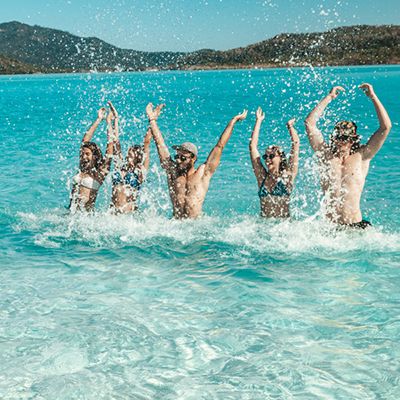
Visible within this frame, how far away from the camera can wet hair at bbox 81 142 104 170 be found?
343 inches

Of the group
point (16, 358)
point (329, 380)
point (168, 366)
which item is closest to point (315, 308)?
point (329, 380)

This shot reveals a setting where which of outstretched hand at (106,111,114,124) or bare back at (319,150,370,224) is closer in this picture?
bare back at (319,150,370,224)

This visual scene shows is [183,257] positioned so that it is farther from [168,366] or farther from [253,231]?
[168,366]

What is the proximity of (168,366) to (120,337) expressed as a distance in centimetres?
74

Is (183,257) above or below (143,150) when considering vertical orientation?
below

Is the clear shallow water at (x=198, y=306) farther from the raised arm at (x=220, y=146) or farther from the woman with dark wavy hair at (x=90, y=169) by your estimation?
the raised arm at (x=220, y=146)

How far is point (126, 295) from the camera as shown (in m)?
6.51

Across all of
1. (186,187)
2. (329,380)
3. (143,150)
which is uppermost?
(143,150)

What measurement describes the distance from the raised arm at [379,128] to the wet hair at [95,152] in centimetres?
417

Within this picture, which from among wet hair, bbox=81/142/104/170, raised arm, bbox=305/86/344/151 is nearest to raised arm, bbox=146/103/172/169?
wet hair, bbox=81/142/104/170

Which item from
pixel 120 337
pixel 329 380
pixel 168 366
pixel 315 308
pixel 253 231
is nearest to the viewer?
pixel 329 380

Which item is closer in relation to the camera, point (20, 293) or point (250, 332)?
point (250, 332)

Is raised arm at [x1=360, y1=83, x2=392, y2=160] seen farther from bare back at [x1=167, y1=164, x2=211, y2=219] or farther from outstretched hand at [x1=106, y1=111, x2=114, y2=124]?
outstretched hand at [x1=106, y1=111, x2=114, y2=124]

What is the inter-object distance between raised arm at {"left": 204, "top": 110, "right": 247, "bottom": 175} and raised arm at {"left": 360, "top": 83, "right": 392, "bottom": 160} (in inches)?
68.6
